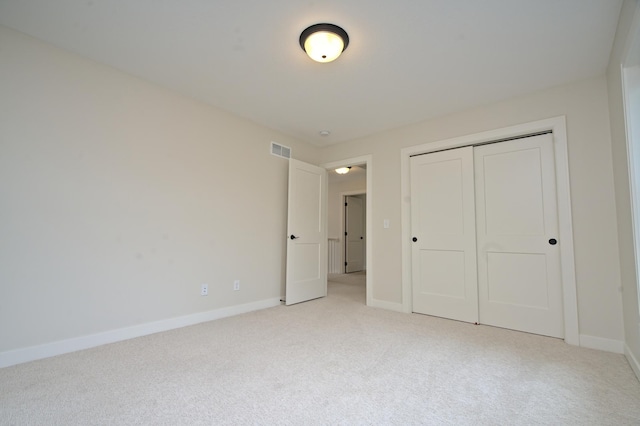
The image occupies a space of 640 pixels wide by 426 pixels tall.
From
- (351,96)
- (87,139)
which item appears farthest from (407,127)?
(87,139)

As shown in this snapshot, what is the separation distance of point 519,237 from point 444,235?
2.41 ft

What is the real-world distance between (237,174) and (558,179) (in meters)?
3.35

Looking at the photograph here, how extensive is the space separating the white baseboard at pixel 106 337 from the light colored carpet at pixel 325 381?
0.31 ft

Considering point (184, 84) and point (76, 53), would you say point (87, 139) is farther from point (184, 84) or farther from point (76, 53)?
point (184, 84)

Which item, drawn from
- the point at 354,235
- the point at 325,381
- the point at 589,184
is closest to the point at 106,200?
the point at 325,381

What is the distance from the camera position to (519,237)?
294cm

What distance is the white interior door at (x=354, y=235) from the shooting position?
25.4 feet

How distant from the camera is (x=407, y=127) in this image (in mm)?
3750

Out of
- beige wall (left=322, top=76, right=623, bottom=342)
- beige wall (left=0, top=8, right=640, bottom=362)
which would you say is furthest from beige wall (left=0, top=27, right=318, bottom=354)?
beige wall (left=322, top=76, right=623, bottom=342)

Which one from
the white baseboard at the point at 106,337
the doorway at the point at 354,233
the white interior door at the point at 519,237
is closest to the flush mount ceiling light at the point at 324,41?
the white interior door at the point at 519,237

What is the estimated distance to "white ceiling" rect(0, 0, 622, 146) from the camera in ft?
6.16

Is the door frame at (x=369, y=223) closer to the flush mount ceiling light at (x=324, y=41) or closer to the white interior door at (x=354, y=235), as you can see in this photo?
the flush mount ceiling light at (x=324, y=41)

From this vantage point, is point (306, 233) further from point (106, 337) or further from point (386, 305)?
point (106, 337)

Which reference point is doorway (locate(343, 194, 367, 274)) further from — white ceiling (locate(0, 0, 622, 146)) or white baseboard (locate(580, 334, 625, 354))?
white baseboard (locate(580, 334, 625, 354))
